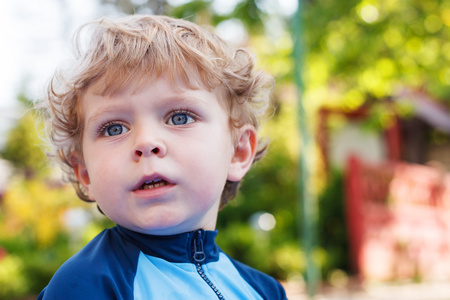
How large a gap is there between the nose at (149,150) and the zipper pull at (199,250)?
260 mm

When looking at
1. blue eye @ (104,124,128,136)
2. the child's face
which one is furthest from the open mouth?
blue eye @ (104,124,128,136)

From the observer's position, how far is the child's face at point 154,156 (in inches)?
45.0

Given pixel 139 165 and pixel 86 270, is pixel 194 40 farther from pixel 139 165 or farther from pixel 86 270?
pixel 86 270

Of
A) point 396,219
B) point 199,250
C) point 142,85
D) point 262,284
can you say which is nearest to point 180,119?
point 142,85

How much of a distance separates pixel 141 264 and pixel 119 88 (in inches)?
15.6

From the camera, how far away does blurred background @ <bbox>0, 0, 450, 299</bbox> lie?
564 centimetres

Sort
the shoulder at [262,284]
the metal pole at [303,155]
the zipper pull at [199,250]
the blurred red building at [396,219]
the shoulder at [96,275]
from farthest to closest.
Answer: the blurred red building at [396,219]
the metal pole at [303,155]
the shoulder at [262,284]
the zipper pull at [199,250]
the shoulder at [96,275]

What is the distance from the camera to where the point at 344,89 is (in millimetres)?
6680

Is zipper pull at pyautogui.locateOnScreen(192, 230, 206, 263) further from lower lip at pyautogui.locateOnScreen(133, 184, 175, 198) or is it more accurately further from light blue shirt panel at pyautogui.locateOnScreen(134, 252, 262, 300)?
lower lip at pyautogui.locateOnScreen(133, 184, 175, 198)

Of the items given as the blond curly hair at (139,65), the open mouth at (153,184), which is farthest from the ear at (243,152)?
the open mouth at (153,184)

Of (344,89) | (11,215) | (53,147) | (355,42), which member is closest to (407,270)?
(344,89)

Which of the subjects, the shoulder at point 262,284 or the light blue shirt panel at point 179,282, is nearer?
the light blue shirt panel at point 179,282

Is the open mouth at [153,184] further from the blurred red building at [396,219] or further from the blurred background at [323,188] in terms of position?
the blurred red building at [396,219]

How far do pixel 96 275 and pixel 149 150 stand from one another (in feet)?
0.91
